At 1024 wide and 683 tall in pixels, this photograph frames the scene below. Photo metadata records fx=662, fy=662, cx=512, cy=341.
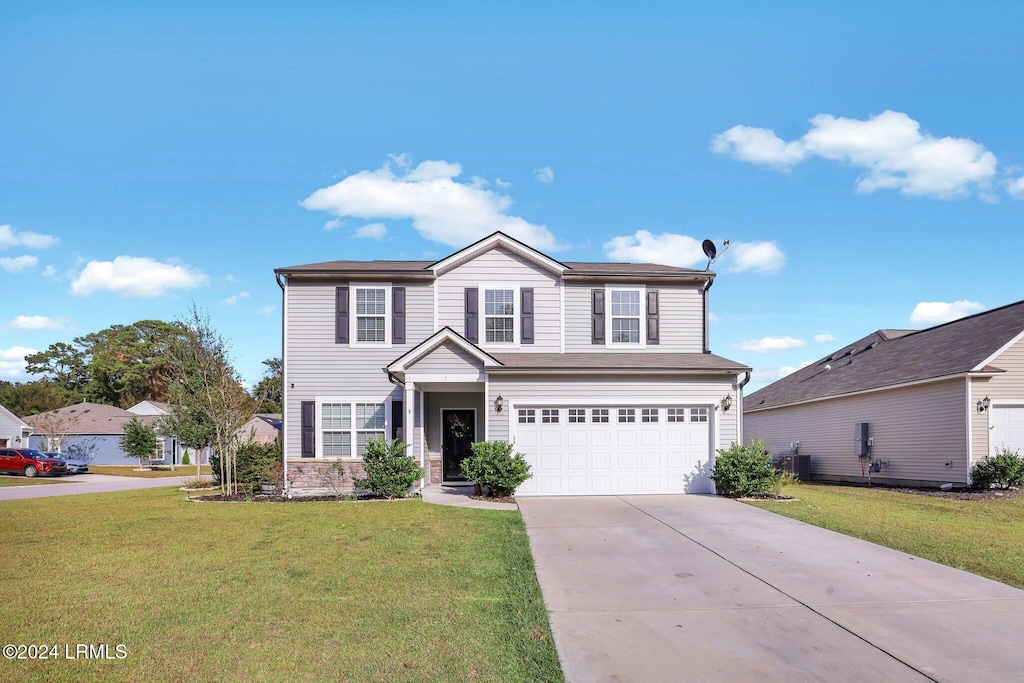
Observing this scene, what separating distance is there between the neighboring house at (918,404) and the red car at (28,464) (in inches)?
1382

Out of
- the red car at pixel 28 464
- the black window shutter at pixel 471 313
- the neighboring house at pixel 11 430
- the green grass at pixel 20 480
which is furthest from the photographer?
the neighboring house at pixel 11 430

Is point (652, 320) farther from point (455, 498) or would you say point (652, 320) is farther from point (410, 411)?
point (455, 498)

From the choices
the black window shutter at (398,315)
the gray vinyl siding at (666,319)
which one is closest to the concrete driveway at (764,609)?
the gray vinyl siding at (666,319)

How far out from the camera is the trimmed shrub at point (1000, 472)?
57.4ft

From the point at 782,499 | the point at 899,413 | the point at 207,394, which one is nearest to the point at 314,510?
the point at 207,394

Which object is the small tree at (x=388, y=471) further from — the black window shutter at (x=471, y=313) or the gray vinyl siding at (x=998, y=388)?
the gray vinyl siding at (x=998, y=388)

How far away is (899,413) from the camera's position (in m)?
21.0

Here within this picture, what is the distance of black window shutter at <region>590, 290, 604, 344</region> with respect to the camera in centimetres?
1886

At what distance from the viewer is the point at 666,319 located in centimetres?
1914

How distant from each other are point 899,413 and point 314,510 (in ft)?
58.8

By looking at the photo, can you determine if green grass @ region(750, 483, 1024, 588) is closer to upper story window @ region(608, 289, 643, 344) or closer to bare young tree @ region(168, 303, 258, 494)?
upper story window @ region(608, 289, 643, 344)

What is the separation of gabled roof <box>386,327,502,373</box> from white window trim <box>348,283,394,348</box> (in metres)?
2.30

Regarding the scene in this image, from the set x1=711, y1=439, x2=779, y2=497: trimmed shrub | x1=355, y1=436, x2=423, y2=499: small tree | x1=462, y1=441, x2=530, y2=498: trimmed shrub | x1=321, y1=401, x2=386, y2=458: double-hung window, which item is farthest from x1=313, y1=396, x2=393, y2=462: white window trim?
x1=711, y1=439, x2=779, y2=497: trimmed shrub

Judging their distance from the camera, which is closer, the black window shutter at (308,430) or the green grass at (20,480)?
the black window shutter at (308,430)
